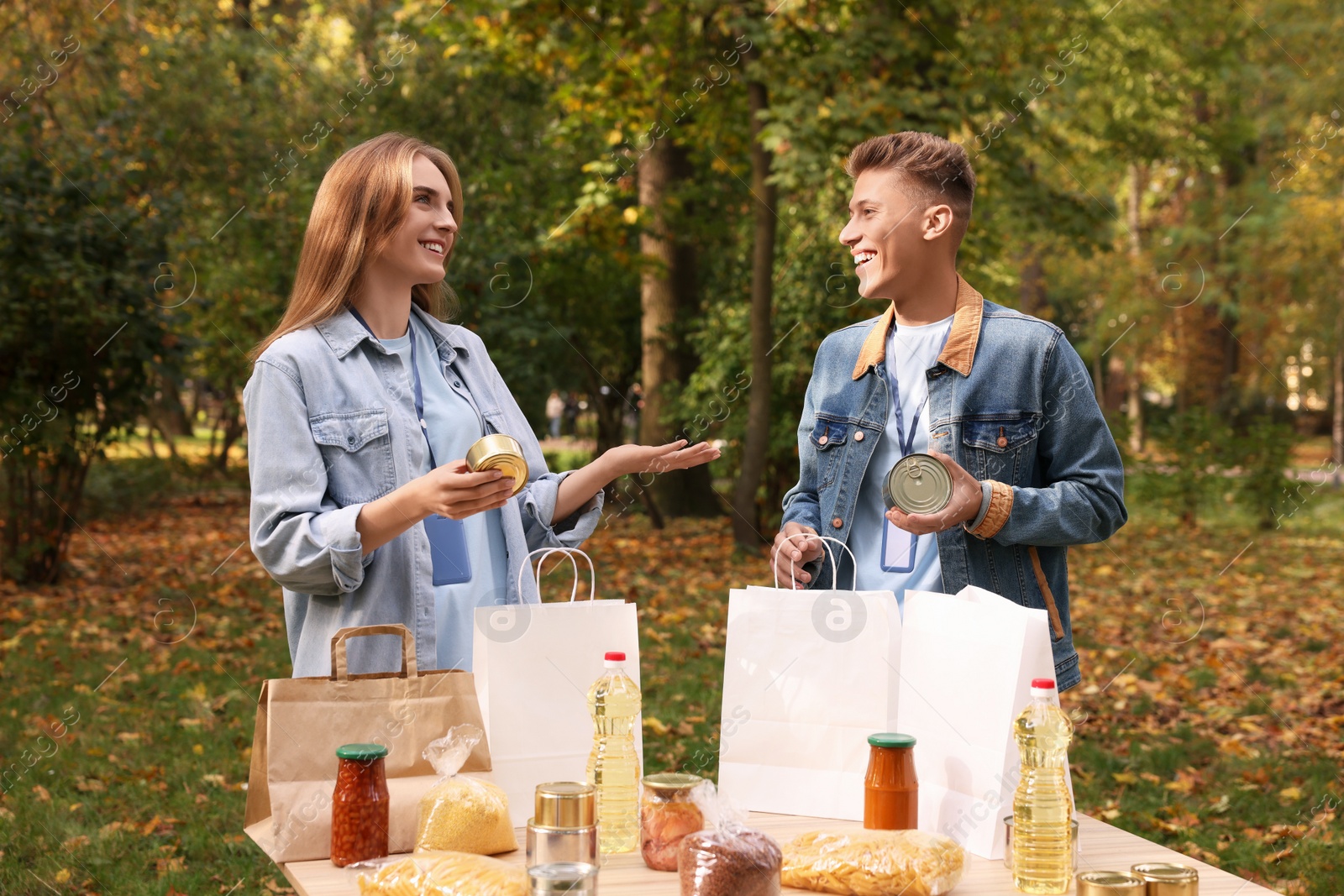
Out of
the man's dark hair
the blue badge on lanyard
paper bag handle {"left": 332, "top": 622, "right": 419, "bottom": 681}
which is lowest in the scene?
paper bag handle {"left": 332, "top": 622, "right": 419, "bottom": 681}

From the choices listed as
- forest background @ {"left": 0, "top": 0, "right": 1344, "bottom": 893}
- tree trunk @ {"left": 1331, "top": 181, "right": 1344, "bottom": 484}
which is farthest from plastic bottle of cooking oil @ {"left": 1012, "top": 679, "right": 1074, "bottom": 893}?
tree trunk @ {"left": 1331, "top": 181, "right": 1344, "bottom": 484}

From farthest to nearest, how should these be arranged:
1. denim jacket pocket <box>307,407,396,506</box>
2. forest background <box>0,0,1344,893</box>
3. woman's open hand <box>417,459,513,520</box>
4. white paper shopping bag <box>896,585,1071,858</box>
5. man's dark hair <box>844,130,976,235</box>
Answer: forest background <box>0,0,1344,893</box>, man's dark hair <box>844,130,976,235</box>, denim jacket pocket <box>307,407,396,506</box>, woman's open hand <box>417,459,513,520</box>, white paper shopping bag <box>896,585,1071,858</box>

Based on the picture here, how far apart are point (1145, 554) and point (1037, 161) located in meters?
8.81

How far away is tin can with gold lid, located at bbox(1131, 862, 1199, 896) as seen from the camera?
64.0 inches

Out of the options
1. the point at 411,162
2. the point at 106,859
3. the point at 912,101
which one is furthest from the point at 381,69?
the point at 411,162

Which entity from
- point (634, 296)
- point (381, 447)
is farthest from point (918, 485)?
point (634, 296)

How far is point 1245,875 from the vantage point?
454cm

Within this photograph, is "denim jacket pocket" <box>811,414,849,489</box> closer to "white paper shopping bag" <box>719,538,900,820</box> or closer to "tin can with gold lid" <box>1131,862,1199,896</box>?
"white paper shopping bag" <box>719,538,900,820</box>

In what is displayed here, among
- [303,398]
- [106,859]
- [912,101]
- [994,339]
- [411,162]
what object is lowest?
[106,859]

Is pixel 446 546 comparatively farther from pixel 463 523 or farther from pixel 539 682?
pixel 539 682

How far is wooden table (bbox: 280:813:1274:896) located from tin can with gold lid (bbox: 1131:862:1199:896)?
0.71 ft

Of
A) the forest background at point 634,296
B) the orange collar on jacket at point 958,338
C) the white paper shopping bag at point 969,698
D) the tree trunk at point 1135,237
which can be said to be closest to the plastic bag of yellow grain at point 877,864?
the white paper shopping bag at point 969,698

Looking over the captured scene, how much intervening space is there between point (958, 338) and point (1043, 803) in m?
1.15

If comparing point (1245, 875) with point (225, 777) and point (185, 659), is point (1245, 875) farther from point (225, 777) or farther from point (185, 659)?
point (185, 659)
